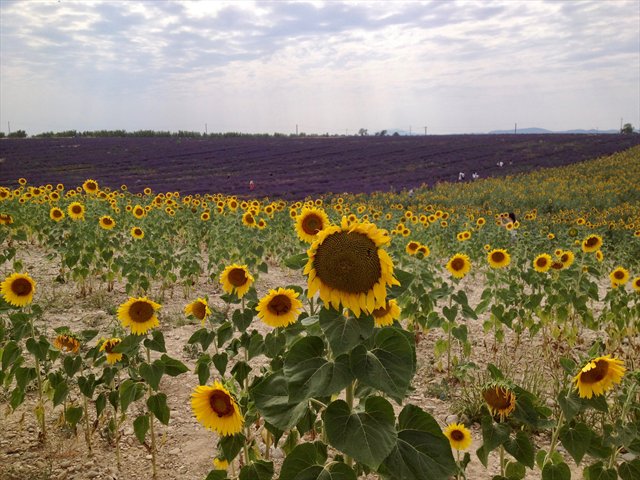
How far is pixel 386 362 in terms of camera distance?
1389 mm

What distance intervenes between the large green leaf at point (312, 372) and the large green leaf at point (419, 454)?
28 cm

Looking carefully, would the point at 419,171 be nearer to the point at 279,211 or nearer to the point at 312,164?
the point at 312,164

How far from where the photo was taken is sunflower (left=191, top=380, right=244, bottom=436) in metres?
1.98

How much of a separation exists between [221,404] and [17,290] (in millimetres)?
1886

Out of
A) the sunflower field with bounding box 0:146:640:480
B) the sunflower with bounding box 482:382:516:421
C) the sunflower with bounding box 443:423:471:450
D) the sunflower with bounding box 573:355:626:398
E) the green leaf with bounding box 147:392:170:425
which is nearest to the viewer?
the sunflower field with bounding box 0:146:640:480

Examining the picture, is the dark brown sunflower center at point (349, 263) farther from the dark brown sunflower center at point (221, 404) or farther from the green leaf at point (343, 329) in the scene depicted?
the dark brown sunflower center at point (221, 404)

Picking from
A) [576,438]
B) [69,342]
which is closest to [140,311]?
[69,342]

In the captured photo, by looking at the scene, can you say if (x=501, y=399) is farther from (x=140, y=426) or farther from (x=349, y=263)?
(x=140, y=426)

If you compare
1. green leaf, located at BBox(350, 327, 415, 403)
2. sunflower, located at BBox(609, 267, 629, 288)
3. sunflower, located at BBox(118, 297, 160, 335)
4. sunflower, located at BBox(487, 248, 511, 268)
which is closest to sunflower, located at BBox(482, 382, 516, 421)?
green leaf, located at BBox(350, 327, 415, 403)

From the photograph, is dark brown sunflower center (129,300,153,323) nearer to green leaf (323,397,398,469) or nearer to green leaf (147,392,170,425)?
green leaf (147,392,170,425)

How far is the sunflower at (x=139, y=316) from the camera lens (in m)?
2.73

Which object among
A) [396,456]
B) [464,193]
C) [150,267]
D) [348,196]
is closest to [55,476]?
[396,456]

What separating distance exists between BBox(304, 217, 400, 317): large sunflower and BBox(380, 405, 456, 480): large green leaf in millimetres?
406

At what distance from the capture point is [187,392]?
3891 mm
